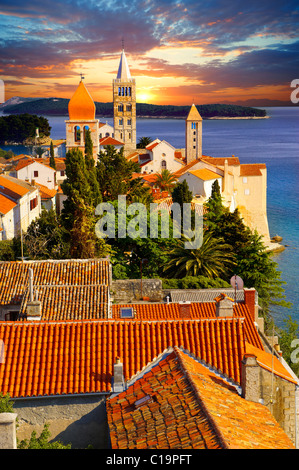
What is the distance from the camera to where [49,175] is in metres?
39.9

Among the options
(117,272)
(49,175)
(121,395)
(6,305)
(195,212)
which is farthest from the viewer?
(49,175)

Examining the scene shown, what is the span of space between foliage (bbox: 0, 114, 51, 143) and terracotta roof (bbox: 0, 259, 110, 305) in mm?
83359

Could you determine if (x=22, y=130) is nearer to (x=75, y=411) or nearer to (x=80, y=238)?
(x=80, y=238)

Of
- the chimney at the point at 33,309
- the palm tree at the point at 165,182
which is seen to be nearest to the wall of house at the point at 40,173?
the palm tree at the point at 165,182

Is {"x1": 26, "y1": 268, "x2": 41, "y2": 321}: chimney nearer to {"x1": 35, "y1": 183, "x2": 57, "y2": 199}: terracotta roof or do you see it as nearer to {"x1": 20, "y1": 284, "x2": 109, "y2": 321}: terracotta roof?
{"x1": 20, "y1": 284, "x2": 109, "y2": 321}: terracotta roof

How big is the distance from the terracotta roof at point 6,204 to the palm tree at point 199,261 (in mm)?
7737

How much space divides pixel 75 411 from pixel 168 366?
4.77 feet

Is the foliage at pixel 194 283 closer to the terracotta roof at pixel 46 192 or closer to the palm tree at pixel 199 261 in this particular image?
the palm tree at pixel 199 261

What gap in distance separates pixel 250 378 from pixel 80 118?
31316mm

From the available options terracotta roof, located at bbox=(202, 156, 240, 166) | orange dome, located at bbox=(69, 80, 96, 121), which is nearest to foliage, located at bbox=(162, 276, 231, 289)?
orange dome, located at bbox=(69, 80, 96, 121)

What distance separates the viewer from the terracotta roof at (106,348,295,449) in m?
6.10

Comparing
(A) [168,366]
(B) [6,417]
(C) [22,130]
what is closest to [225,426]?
(A) [168,366]

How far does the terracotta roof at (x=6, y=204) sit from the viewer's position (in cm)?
2484

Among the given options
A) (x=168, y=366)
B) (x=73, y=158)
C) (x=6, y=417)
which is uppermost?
(x=73, y=158)
